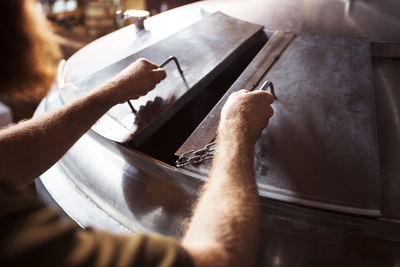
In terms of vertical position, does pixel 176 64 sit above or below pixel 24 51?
below

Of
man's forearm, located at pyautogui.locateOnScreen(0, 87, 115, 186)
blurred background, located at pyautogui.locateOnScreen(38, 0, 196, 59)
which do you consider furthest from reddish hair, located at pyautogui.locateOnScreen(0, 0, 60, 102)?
blurred background, located at pyautogui.locateOnScreen(38, 0, 196, 59)

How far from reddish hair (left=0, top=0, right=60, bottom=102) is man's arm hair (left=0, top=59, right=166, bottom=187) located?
Result: 111 mm

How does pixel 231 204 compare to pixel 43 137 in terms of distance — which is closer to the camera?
pixel 231 204

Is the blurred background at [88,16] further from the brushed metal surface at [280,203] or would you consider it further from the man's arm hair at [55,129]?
the man's arm hair at [55,129]

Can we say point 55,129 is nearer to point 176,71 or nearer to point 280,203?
point 176,71

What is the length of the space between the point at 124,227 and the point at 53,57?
1.58ft

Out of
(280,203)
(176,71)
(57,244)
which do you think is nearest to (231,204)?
(280,203)

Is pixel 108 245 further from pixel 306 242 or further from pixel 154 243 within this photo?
pixel 306 242

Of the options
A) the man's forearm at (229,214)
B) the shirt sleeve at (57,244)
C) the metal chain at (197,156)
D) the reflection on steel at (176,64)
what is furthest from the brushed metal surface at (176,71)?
the shirt sleeve at (57,244)

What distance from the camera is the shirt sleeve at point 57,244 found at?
45 centimetres

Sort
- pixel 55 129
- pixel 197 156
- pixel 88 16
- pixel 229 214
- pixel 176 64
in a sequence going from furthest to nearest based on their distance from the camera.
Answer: pixel 88 16, pixel 176 64, pixel 55 129, pixel 197 156, pixel 229 214

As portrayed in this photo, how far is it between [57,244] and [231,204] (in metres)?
0.34

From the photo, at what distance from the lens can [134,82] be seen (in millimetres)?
1105

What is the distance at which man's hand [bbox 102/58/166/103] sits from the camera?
109cm
